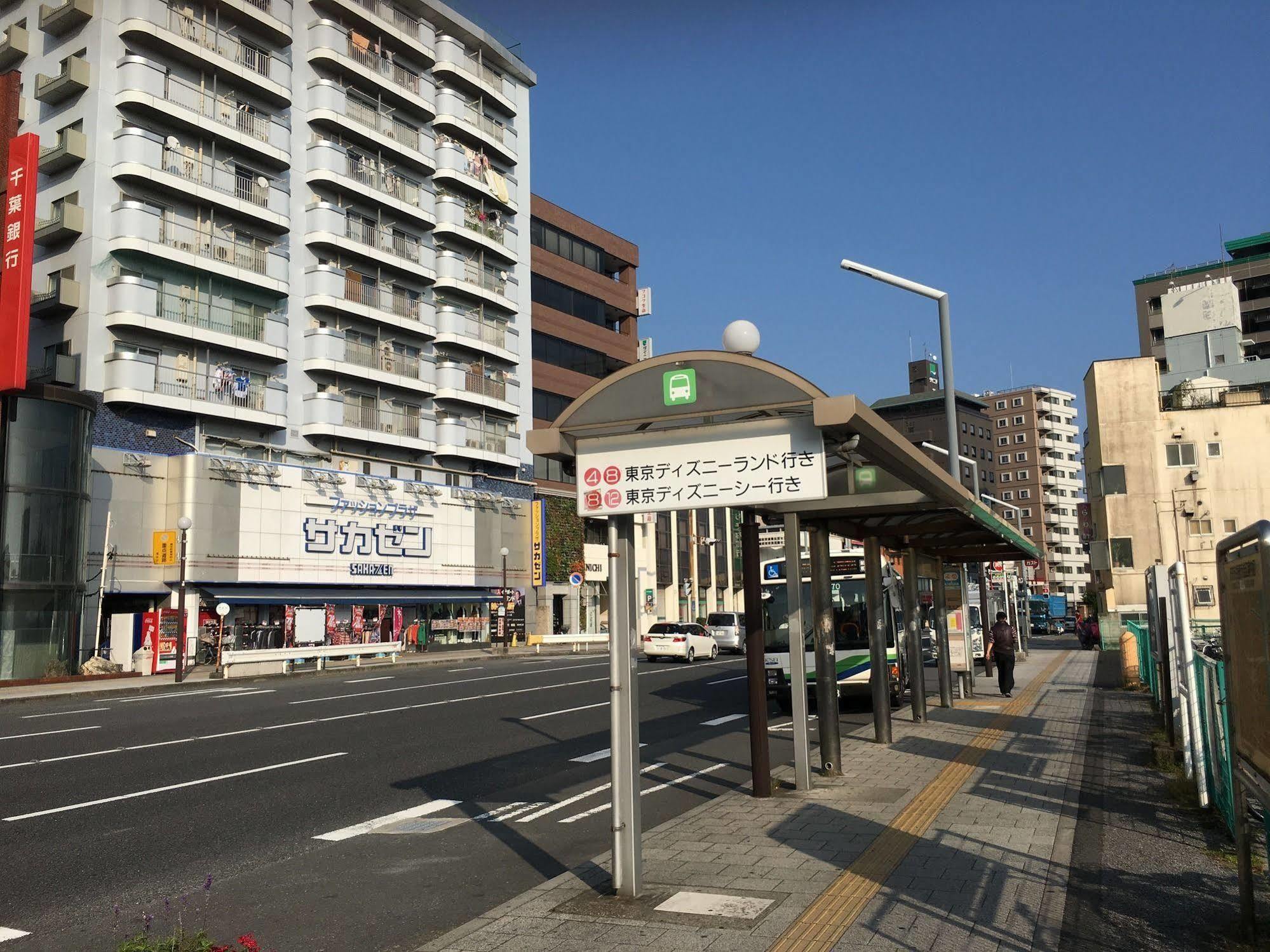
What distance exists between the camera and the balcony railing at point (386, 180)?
45.5 metres

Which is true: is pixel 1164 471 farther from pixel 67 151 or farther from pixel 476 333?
pixel 67 151

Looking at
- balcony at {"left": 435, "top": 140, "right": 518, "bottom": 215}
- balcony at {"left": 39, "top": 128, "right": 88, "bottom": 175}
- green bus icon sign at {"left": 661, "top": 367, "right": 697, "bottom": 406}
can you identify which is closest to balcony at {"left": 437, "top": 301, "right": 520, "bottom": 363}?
balcony at {"left": 435, "top": 140, "right": 518, "bottom": 215}

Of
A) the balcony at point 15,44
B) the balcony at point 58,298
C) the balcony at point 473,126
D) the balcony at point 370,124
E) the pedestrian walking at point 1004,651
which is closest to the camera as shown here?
the pedestrian walking at point 1004,651

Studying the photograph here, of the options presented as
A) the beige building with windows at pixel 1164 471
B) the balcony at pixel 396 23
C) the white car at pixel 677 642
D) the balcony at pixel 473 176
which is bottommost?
the white car at pixel 677 642

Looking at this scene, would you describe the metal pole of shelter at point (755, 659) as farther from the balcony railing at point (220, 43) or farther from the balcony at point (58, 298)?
the balcony railing at point (220, 43)

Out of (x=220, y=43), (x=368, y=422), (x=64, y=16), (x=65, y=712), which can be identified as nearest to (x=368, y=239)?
(x=368, y=422)

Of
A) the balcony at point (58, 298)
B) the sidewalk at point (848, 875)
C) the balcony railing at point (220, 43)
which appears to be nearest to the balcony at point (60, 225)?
the balcony at point (58, 298)

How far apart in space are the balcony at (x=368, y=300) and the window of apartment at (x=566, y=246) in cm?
1208

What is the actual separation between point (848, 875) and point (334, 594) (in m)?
35.7

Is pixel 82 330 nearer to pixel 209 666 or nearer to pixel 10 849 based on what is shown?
pixel 209 666

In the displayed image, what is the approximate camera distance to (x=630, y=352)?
213ft

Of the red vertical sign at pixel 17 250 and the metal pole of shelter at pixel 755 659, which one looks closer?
the metal pole of shelter at pixel 755 659

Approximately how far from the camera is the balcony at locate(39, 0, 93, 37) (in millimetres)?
37094

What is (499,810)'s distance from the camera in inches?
398
